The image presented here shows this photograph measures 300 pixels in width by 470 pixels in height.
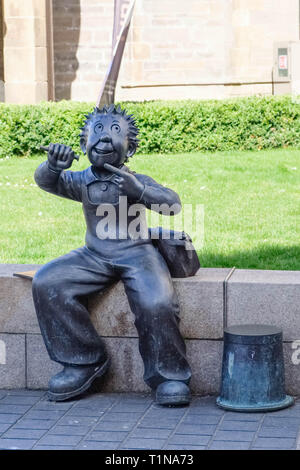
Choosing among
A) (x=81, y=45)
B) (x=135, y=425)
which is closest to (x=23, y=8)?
(x=81, y=45)

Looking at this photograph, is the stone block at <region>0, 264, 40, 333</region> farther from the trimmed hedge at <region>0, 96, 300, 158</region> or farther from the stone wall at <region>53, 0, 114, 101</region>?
the stone wall at <region>53, 0, 114, 101</region>

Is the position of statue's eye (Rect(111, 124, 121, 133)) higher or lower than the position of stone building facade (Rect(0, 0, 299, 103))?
lower

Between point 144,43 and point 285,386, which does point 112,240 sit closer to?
point 285,386

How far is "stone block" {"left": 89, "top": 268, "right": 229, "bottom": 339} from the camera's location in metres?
5.59

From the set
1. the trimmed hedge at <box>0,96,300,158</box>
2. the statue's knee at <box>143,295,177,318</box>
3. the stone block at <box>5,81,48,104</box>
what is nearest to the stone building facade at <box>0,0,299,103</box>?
the stone block at <box>5,81,48,104</box>

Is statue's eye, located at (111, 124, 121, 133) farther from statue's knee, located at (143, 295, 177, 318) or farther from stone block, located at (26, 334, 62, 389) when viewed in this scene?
stone block, located at (26, 334, 62, 389)

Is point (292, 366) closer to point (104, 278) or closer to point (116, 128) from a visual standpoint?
point (104, 278)

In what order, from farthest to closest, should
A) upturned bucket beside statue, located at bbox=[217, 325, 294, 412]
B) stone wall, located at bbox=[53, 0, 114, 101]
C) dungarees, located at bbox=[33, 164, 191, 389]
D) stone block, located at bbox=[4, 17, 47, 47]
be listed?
stone wall, located at bbox=[53, 0, 114, 101] < stone block, located at bbox=[4, 17, 47, 47] < dungarees, located at bbox=[33, 164, 191, 389] < upturned bucket beside statue, located at bbox=[217, 325, 294, 412]

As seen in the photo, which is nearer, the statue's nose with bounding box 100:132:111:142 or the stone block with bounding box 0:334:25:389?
the statue's nose with bounding box 100:132:111:142

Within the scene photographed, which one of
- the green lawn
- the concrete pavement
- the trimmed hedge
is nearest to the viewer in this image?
the concrete pavement

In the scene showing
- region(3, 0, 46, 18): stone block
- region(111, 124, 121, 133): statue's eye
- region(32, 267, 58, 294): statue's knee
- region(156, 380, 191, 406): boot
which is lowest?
region(156, 380, 191, 406): boot

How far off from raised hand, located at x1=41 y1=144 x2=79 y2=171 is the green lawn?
2.03 m

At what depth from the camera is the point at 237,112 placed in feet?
46.7

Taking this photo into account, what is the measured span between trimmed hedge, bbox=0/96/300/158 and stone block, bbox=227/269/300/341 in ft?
27.8
